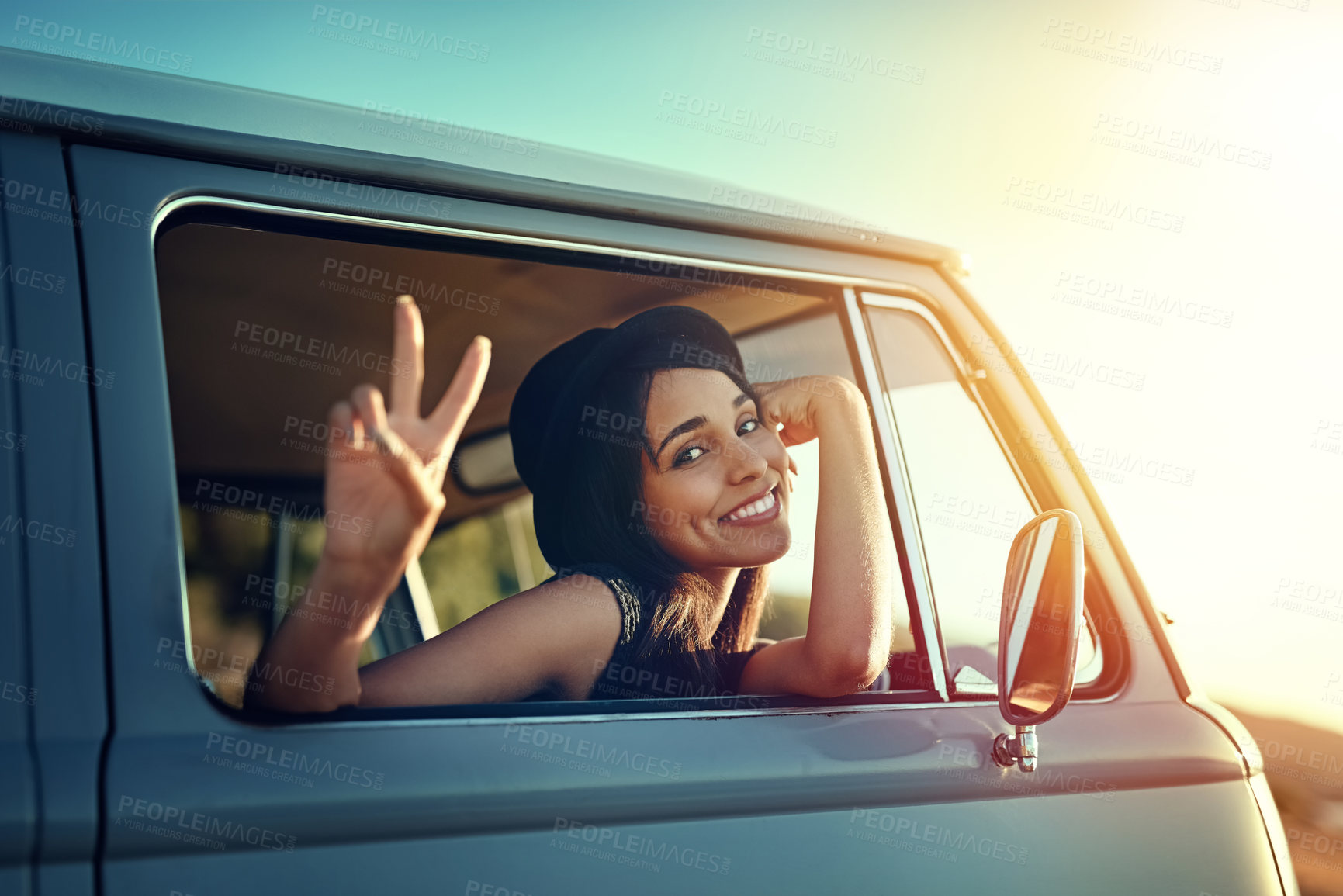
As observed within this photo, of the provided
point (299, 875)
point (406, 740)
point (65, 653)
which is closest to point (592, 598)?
point (406, 740)

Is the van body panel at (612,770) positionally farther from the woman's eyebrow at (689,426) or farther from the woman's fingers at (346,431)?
the woman's eyebrow at (689,426)

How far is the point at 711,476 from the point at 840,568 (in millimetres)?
385

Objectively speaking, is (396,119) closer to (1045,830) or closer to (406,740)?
(406,740)

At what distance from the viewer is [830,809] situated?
130 cm

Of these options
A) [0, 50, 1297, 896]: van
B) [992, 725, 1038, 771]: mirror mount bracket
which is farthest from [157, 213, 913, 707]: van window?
[992, 725, 1038, 771]: mirror mount bracket

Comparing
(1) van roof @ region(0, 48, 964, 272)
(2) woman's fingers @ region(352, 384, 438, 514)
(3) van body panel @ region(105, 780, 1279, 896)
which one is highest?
(1) van roof @ region(0, 48, 964, 272)

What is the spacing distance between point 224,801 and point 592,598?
71 cm

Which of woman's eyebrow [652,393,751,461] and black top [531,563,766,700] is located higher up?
woman's eyebrow [652,393,751,461]

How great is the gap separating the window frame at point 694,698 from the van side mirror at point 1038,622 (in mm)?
194

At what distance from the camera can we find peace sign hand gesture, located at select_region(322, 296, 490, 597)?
977mm

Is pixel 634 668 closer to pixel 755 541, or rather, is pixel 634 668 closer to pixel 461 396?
pixel 755 541

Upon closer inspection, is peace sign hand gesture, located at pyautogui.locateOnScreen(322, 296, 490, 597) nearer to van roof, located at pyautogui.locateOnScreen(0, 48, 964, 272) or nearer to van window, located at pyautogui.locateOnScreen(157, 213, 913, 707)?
van window, located at pyautogui.locateOnScreen(157, 213, 913, 707)

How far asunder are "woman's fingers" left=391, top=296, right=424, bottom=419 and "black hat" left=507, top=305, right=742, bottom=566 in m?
0.97

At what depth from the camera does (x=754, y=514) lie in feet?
5.98
